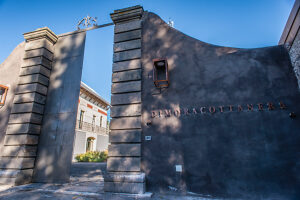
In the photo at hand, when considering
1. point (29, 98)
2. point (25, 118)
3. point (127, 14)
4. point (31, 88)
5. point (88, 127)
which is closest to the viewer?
point (127, 14)

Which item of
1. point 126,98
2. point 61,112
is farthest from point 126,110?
point 61,112

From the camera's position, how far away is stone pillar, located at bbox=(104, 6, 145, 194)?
498 centimetres

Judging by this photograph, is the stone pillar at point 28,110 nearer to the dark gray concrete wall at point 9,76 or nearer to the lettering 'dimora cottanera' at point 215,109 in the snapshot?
the dark gray concrete wall at point 9,76

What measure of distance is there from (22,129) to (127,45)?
5140 millimetres

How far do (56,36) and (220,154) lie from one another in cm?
848

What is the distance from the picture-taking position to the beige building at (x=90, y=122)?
19.3 m

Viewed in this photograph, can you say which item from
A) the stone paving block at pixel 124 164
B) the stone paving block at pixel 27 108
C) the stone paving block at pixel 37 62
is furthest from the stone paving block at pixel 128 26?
the stone paving block at pixel 124 164

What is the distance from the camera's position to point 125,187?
4867mm

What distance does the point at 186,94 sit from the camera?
5387mm

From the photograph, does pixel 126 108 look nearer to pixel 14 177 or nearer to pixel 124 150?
pixel 124 150

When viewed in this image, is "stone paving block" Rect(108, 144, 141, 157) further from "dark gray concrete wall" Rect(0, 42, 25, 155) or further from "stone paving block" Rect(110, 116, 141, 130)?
"dark gray concrete wall" Rect(0, 42, 25, 155)

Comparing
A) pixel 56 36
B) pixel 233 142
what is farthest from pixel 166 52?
pixel 56 36

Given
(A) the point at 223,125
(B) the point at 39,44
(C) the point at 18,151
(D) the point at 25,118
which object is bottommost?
(C) the point at 18,151

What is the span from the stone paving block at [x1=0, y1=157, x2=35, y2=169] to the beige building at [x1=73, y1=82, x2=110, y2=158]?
11658mm
